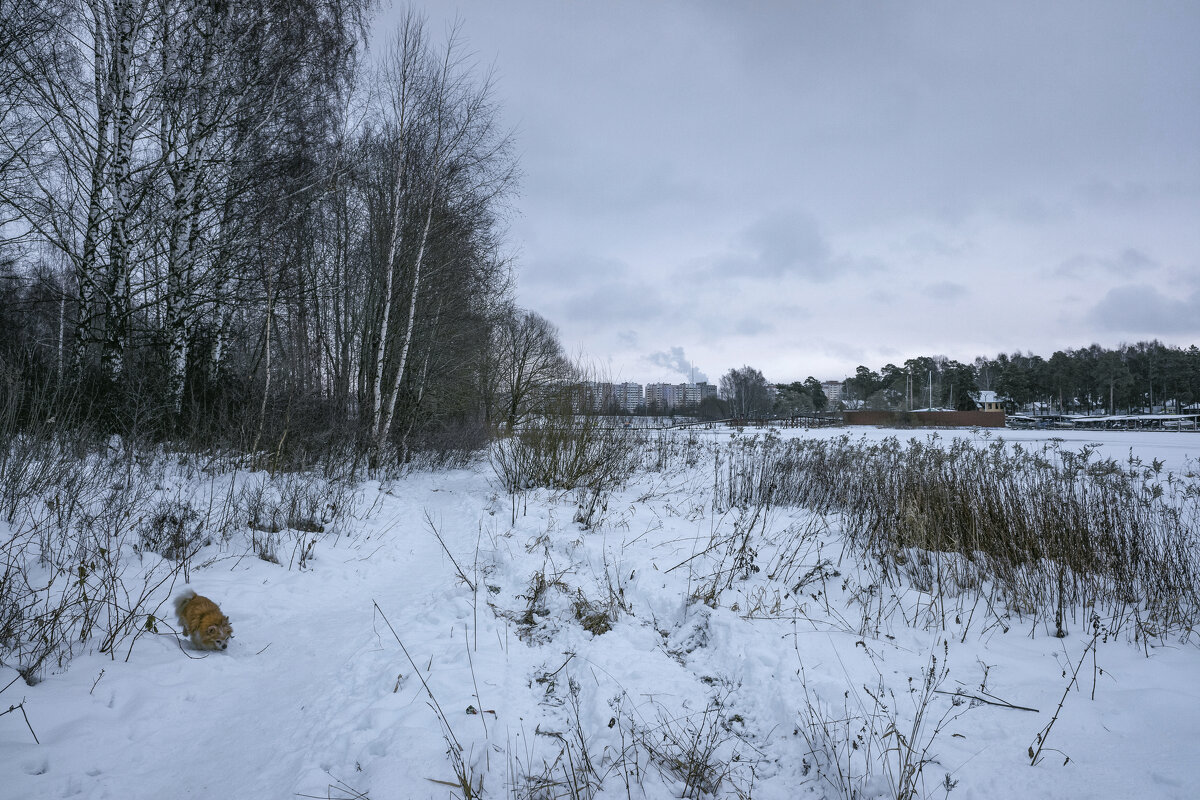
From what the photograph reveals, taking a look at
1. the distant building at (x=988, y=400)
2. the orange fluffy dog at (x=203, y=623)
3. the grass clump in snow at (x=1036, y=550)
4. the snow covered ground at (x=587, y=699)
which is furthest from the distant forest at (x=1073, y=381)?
the orange fluffy dog at (x=203, y=623)

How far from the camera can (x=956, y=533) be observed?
5.10 m

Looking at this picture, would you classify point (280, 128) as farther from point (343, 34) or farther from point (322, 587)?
point (322, 587)

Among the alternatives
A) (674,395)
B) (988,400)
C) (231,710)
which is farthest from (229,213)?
(988,400)

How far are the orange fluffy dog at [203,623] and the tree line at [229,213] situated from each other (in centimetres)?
353

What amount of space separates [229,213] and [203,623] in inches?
324

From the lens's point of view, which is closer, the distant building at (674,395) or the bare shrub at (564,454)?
the bare shrub at (564,454)

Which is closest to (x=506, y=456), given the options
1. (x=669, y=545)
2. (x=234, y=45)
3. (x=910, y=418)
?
(x=669, y=545)

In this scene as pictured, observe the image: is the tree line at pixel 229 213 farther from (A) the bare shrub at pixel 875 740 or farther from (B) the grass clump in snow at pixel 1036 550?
(B) the grass clump in snow at pixel 1036 550

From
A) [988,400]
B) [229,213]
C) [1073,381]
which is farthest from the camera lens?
[1073,381]

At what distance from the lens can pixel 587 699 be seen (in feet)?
8.79

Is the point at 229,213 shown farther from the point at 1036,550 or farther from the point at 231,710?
the point at 1036,550

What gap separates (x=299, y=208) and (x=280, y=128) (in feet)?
4.34

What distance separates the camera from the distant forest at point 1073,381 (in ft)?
199

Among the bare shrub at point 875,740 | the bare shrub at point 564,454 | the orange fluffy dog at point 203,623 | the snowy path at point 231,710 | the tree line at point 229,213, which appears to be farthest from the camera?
the bare shrub at point 564,454
